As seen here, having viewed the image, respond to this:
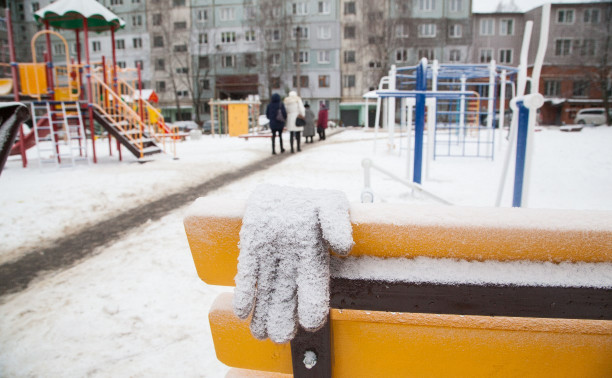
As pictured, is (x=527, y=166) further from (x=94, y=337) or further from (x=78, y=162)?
(x=78, y=162)

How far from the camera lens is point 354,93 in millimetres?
44500

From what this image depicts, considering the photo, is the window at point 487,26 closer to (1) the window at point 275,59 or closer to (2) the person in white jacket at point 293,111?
A: (1) the window at point 275,59

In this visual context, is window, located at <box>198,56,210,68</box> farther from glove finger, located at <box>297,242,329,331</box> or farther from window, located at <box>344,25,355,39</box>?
glove finger, located at <box>297,242,329,331</box>

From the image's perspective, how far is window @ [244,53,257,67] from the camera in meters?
44.2

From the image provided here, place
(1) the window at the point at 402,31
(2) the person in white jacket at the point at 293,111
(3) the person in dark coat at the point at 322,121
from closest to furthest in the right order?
(2) the person in white jacket at the point at 293,111, (3) the person in dark coat at the point at 322,121, (1) the window at the point at 402,31

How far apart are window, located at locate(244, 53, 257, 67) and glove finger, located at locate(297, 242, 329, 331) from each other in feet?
150

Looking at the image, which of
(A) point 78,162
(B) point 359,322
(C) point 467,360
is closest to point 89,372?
(B) point 359,322

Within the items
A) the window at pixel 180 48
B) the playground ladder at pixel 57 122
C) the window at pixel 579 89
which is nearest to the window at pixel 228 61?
the window at pixel 180 48

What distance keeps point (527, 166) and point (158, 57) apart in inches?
1889

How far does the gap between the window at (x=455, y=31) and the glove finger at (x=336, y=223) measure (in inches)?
1869

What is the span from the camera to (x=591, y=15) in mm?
42906

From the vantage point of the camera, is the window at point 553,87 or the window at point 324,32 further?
the window at point 324,32

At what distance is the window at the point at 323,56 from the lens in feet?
145

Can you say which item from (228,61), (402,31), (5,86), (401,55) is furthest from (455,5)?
(5,86)
